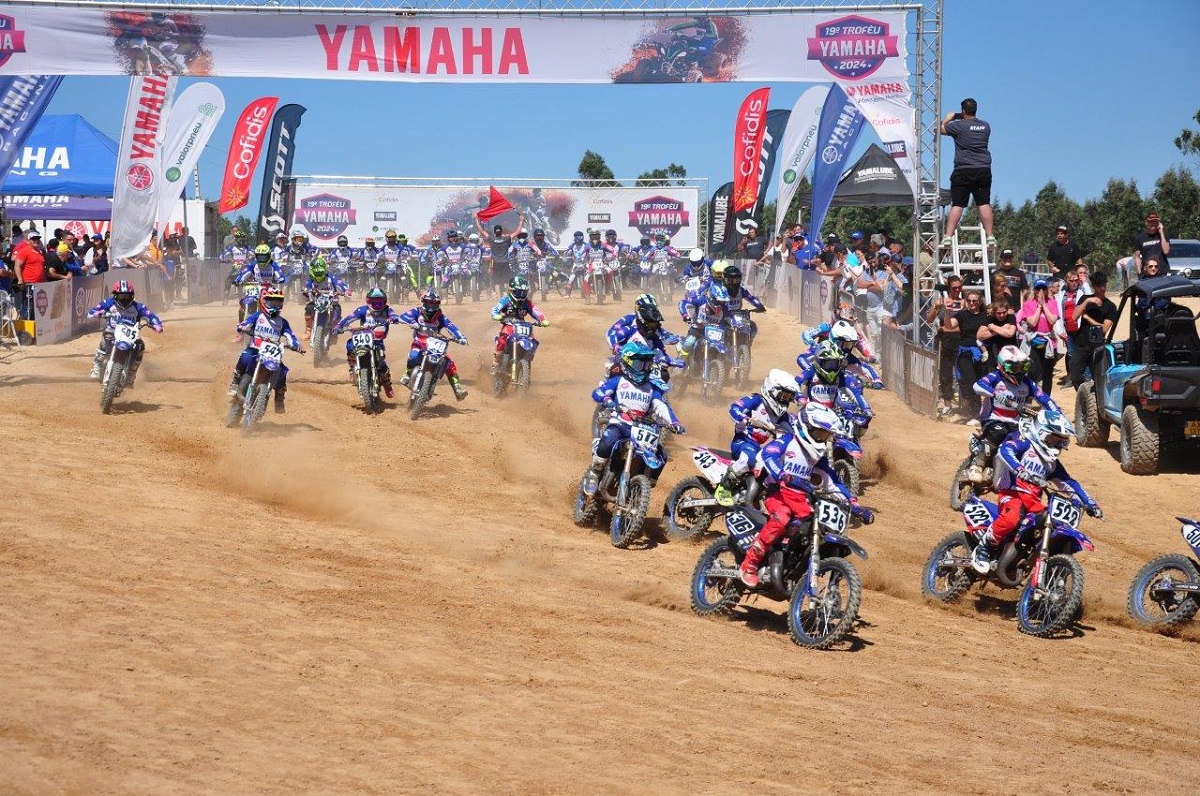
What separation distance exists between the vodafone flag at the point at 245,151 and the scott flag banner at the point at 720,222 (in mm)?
12805

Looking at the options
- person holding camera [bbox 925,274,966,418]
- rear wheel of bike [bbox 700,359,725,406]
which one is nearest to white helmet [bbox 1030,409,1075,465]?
person holding camera [bbox 925,274,966,418]

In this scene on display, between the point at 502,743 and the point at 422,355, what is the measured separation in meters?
11.9

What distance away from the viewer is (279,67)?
773 inches

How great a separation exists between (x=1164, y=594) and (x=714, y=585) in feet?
11.5

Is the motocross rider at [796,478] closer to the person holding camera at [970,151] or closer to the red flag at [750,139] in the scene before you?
the person holding camera at [970,151]

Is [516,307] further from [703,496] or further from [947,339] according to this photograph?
[703,496]

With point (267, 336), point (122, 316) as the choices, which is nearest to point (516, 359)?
point (267, 336)

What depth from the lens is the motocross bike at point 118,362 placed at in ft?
57.1

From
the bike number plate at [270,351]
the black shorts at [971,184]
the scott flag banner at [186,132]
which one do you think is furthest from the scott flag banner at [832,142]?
the scott flag banner at [186,132]

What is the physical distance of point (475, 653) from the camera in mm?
8414

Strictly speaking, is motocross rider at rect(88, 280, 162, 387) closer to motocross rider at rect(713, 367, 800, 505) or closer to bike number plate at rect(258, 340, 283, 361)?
bike number plate at rect(258, 340, 283, 361)

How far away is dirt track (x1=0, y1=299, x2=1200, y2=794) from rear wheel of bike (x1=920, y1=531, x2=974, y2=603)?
15 centimetres

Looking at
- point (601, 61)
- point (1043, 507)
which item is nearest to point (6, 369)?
point (601, 61)

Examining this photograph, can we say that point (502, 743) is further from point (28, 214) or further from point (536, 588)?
point (28, 214)
